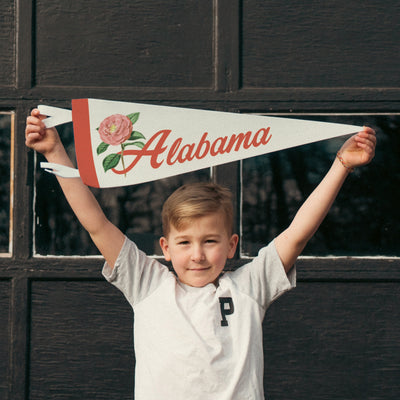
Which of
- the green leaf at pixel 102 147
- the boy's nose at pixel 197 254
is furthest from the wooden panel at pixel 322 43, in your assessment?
the boy's nose at pixel 197 254

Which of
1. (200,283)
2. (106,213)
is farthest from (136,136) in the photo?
(106,213)

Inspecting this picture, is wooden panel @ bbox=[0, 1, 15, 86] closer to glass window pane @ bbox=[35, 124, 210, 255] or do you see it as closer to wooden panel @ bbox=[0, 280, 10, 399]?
glass window pane @ bbox=[35, 124, 210, 255]

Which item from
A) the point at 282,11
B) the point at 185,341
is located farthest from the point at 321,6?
the point at 185,341

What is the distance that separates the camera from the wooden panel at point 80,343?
3324mm

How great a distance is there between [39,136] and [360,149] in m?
1.14

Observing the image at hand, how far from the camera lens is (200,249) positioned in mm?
2182

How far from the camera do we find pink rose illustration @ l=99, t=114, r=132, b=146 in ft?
7.34

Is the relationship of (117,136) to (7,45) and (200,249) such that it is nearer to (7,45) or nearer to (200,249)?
(200,249)

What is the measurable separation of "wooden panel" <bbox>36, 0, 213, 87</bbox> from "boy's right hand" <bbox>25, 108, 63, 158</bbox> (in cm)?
120

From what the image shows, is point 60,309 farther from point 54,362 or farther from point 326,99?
point 326,99

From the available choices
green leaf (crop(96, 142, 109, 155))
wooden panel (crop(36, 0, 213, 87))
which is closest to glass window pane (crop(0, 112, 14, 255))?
wooden panel (crop(36, 0, 213, 87))

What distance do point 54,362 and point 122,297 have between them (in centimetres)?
52

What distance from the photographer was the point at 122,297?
10.9ft

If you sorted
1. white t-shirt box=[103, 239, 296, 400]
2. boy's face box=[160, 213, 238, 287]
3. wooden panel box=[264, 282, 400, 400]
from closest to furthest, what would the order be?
white t-shirt box=[103, 239, 296, 400] < boy's face box=[160, 213, 238, 287] < wooden panel box=[264, 282, 400, 400]
